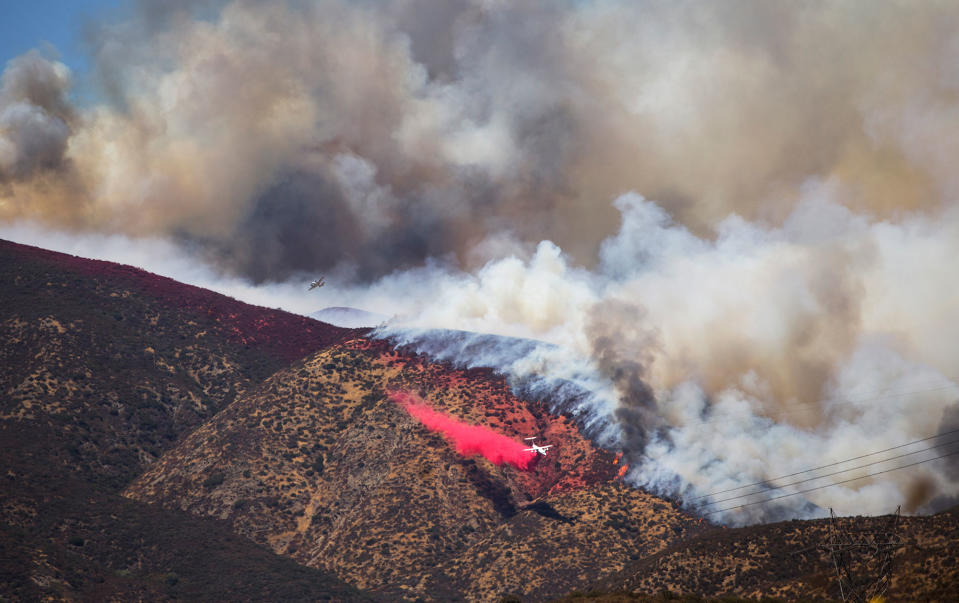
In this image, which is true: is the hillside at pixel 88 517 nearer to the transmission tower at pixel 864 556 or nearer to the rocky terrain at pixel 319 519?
the rocky terrain at pixel 319 519

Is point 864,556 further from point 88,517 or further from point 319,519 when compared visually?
point 88,517

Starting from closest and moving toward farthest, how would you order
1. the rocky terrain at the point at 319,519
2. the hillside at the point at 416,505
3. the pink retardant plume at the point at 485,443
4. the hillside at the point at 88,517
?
the rocky terrain at the point at 319,519 → the hillside at the point at 88,517 → the hillside at the point at 416,505 → the pink retardant plume at the point at 485,443

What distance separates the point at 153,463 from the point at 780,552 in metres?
130

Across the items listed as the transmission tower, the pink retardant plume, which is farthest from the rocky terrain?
the transmission tower

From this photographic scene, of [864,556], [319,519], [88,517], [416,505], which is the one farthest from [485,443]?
[864,556]

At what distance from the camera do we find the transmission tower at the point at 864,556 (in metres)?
98.4

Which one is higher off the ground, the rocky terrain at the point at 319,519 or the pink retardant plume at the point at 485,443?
the pink retardant plume at the point at 485,443

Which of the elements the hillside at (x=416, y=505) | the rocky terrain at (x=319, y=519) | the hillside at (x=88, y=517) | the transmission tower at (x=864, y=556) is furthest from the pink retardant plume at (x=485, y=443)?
Result: the transmission tower at (x=864, y=556)

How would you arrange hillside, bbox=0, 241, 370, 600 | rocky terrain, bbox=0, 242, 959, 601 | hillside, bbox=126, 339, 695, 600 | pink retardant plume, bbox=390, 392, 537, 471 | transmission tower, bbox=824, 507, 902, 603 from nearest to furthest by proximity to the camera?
1. transmission tower, bbox=824, 507, 902, 603
2. rocky terrain, bbox=0, 242, 959, 601
3. hillside, bbox=0, 241, 370, 600
4. hillside, bbox=126, 339, 695, 600
5. pink retardant plume, bbox=390, 392, 537, 471

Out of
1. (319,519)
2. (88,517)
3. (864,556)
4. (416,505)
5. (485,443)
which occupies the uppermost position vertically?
(485,443)

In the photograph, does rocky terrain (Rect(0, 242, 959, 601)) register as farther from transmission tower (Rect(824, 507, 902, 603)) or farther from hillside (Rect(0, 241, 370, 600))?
transmission tower (Rect(824, 507, 902, 603))

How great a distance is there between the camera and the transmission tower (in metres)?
98.4

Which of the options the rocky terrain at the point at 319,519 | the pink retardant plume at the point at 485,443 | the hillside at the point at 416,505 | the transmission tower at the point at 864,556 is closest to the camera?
the transmission tower at the point at 864,556

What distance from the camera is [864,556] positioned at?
376 ft
